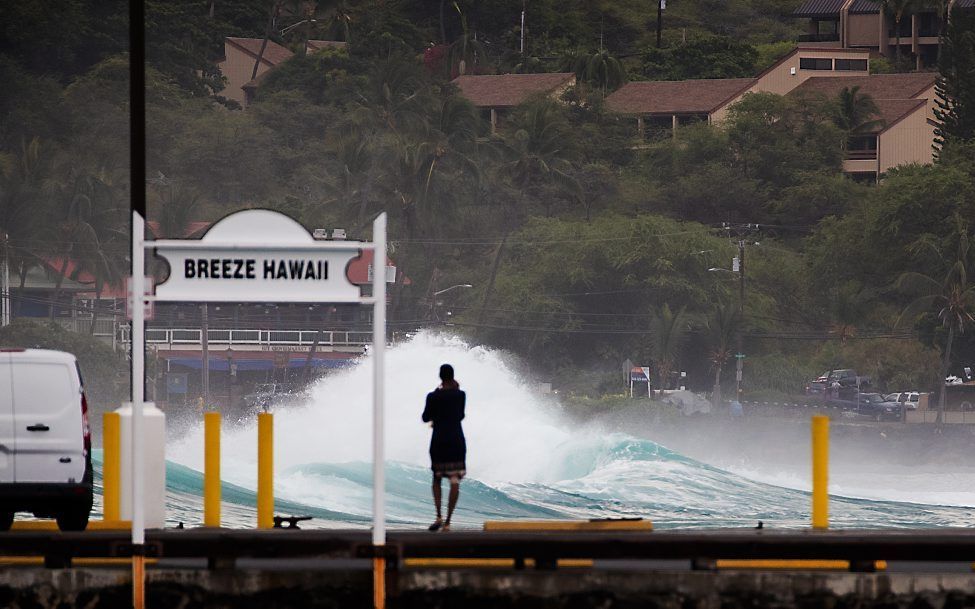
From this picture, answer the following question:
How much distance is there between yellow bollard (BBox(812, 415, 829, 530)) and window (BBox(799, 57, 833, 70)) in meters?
110

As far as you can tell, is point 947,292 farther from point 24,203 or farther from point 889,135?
point 24,203

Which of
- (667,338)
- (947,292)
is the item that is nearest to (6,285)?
(667,338)

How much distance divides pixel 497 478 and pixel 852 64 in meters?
83.8

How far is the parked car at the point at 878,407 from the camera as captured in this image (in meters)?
79.5

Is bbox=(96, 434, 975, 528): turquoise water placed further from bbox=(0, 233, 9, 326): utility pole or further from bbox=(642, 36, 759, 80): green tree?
bbox=(642, 36, 759, 80): green tree

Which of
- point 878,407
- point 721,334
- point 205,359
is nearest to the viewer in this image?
point 878,407

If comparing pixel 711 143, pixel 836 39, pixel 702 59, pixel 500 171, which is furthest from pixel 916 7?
pixel 500 171

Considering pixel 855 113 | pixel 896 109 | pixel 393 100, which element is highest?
pixel 393 100

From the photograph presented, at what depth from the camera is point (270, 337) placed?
3720 inches

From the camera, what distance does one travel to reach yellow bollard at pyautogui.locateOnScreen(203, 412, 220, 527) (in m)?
13.0

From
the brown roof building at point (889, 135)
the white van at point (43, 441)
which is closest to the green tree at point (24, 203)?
the brown roof building at point (889, 135)

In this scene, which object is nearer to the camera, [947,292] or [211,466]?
[211,466]

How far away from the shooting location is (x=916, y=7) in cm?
13162

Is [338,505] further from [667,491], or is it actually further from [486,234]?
[486,234]
